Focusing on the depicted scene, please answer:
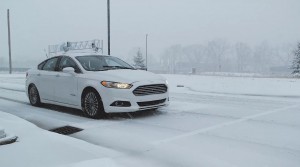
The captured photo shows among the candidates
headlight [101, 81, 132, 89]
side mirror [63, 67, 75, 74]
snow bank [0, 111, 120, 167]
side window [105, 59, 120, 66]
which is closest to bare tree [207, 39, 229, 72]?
side window [105, 59, 120, 66]

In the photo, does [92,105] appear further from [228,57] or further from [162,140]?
[228,57]

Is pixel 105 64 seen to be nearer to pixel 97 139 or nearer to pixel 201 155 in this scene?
pixel 97 139

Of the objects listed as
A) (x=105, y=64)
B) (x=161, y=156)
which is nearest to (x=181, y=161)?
(x=161, y=156)

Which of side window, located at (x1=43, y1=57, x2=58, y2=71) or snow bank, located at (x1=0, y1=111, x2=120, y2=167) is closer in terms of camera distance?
snow bank, located at (x1=0, y1=111, x2=120, y2=167)

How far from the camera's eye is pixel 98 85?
7.47 m

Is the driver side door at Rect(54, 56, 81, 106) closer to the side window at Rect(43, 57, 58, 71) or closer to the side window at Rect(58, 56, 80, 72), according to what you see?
the side window at Rect(58, 56, 80, 72)

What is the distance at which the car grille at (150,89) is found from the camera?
24.2 ft

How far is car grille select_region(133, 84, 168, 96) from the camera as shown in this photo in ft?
24.2

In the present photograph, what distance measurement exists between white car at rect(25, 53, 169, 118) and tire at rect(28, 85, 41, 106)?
4.8 inches

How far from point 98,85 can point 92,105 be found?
541 millimetres

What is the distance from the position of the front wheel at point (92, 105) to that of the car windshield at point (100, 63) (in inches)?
31.8

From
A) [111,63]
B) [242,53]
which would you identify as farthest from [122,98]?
[242,53]

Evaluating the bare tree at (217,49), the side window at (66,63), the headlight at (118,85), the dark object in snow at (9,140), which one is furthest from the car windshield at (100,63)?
the bare tree at (217,49)

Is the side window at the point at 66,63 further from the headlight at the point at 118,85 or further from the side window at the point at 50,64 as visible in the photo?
the headlight at the point at 118,85
